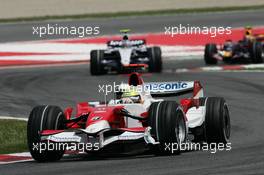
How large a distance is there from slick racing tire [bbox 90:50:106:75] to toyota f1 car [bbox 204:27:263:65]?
3.49m

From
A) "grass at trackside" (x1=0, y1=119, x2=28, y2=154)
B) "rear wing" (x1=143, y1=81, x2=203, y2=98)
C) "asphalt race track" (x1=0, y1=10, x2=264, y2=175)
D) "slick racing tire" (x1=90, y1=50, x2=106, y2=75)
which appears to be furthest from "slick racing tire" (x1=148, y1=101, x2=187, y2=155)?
"slick racing tire" (x1=90, y1=50, x2=106, y2=75)

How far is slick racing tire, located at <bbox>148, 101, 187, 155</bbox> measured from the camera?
487 inches

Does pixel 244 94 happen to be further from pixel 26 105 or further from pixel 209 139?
pixel 209 139

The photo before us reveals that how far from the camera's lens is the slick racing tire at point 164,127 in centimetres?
1238

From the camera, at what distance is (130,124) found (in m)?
13.3

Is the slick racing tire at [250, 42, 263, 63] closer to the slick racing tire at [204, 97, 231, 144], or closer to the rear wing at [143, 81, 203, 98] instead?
the rear wing at [143, 81, 203, 98]

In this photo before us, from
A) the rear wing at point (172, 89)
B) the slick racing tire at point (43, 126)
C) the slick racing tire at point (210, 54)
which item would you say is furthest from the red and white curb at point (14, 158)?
the slick racing tire at point (210, 54)

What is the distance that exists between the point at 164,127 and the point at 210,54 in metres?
15.2

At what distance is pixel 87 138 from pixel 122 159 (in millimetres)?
531

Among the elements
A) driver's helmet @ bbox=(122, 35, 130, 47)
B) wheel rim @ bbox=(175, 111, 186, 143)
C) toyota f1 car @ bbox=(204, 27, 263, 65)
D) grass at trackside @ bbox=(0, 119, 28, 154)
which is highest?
driver's helmet @ bbox=(122, 35, 130, 47)

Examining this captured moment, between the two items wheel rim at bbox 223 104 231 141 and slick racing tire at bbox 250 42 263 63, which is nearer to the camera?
wheel rim at bbox 223 104 231 141

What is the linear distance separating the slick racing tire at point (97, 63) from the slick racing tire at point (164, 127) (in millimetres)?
12941

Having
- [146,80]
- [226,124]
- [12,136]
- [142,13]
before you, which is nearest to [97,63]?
[146,80]

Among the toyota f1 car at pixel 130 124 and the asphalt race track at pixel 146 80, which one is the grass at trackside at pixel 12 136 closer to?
the toyota f1 car at pixel 130 124
